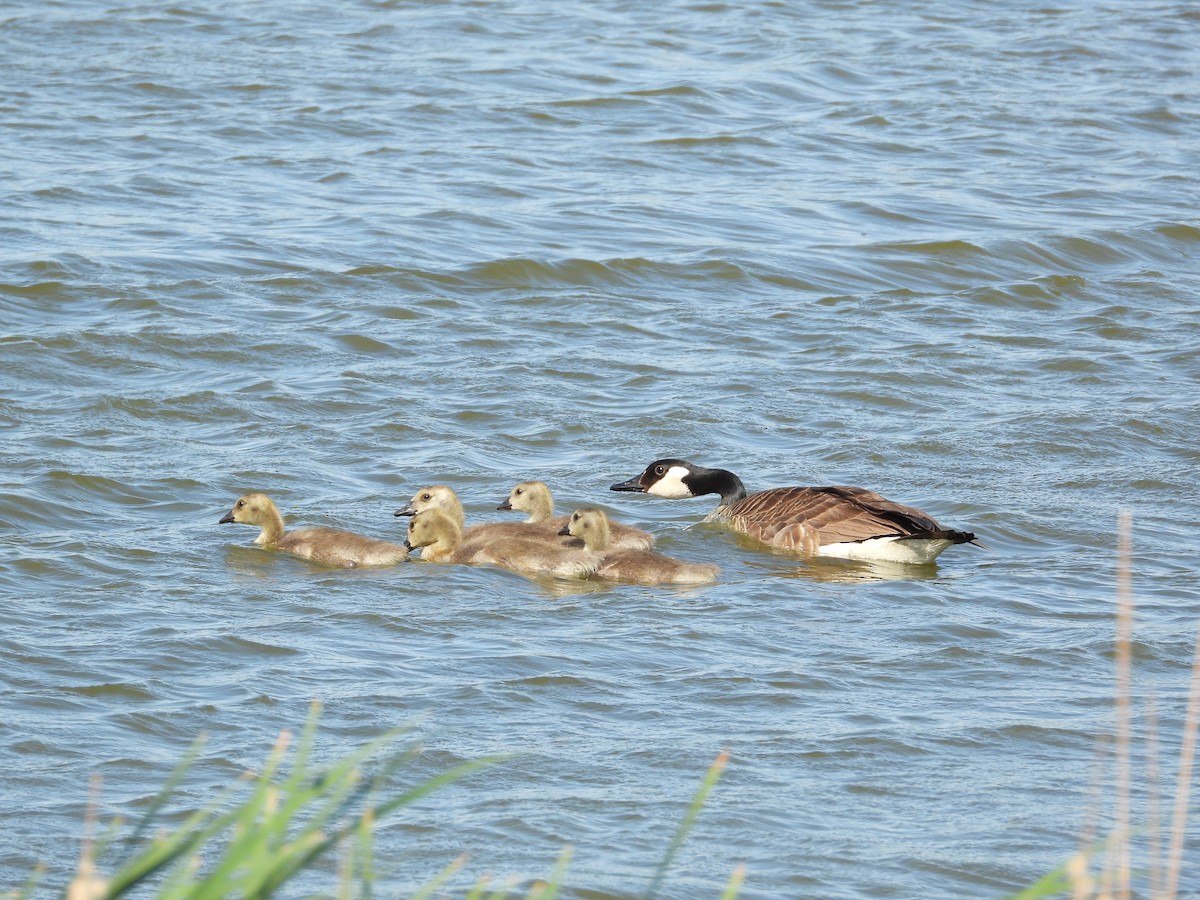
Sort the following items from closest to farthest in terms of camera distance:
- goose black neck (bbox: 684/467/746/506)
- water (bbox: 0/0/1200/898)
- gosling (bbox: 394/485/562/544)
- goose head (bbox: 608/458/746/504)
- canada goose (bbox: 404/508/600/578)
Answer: water (bbox: 0/0/1200/898) < canada goose (bbox: 404/508/600/578) < gosling (bbox: 394/485/562/544) < goose head (bbox: 608/458/746/504) < goose black neck (bbox: 684/467/746/506)

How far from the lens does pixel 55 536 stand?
8.73 metres

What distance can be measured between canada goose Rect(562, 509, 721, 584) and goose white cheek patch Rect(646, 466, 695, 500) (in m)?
0.99

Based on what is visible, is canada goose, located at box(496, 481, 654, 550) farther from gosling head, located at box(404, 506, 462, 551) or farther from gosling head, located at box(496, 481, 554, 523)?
gosling head, located at box(404, 506, 462, 551)

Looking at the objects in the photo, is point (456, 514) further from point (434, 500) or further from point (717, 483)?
point (717, 483)

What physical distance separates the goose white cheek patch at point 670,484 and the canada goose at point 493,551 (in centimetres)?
118

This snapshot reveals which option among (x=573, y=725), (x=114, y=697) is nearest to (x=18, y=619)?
(x=114, y=697)

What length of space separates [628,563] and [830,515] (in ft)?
3.80

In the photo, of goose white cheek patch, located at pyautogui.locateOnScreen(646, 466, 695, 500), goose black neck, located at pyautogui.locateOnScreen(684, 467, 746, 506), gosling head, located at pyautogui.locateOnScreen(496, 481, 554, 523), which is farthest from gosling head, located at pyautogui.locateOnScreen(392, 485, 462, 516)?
goose black neck, located at pyautogui.locateOnScreen(684, 467, 746, 506)

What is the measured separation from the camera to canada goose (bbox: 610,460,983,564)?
29.0 feet

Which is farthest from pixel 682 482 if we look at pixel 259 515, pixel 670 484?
pixel 259 515

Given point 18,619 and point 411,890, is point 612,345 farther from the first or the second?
point 411,890

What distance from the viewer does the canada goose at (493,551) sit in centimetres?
873

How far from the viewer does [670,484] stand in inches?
389

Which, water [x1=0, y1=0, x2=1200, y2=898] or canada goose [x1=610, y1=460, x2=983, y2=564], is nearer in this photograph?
water [x1=0, y1=0, x2=1200, y2=898]
